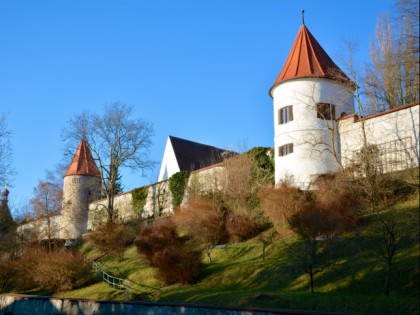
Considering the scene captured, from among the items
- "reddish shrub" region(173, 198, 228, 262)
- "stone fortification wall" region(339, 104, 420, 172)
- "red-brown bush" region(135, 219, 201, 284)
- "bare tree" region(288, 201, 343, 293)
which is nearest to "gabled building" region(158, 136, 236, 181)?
"reddish shrub" region(173, 198, 228, 262)

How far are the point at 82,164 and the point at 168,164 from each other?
369 inches

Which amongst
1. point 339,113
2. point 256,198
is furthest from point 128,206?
point 339,113

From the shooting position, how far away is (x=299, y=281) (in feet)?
57.0

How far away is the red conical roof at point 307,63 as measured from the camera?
28031 millimetres

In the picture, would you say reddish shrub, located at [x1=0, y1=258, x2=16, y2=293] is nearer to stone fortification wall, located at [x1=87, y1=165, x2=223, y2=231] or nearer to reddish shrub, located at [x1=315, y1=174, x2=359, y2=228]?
stone fortification wall, located at [x1=87, y1=165, x2=223, y2=231]

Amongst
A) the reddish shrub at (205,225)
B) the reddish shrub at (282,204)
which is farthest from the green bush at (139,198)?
the reddish shrub at (282,204)

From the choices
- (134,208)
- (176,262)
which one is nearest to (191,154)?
(134,208)

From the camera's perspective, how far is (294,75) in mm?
28203

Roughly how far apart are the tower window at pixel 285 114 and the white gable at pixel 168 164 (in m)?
15.8

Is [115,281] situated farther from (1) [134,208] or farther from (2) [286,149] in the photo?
(1) [134,208]

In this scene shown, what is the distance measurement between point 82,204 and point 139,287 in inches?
1018

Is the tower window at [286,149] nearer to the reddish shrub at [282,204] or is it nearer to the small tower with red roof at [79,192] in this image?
the reddish shrub at [282,204]

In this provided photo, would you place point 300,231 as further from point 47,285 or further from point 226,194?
point 47,285

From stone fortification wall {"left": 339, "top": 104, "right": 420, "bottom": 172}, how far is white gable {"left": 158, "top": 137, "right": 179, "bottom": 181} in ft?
65.0
